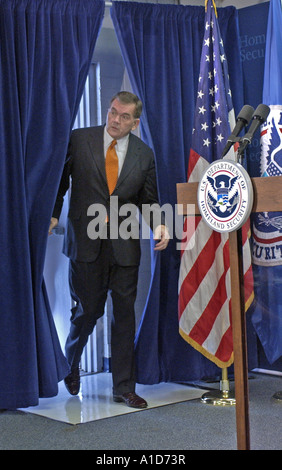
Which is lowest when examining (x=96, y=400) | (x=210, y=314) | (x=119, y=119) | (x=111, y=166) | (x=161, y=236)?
(x=96, y=400)

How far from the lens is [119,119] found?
3.18 m

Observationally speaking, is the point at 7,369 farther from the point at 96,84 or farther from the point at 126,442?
the point at 96,84

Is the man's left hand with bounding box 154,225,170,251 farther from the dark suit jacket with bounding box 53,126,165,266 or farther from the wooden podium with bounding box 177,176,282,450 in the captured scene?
the wooden podium with bounding box 177,176,282,450

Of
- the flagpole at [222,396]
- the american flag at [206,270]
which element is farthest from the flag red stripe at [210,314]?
the flagpole at [222,396]

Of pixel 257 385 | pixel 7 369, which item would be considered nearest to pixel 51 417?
pixel 7 369

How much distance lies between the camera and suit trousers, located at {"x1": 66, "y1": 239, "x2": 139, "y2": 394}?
3211mm

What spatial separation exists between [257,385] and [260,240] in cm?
81

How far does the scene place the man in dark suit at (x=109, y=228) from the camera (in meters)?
3.20

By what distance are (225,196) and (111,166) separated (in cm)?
135

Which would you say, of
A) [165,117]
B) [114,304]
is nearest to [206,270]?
[114,304]

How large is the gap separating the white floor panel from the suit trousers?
0.14m

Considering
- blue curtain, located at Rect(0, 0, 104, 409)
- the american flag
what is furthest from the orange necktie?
the american flag

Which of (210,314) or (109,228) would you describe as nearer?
(109,228)

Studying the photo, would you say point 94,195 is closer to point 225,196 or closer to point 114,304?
point 114,304
